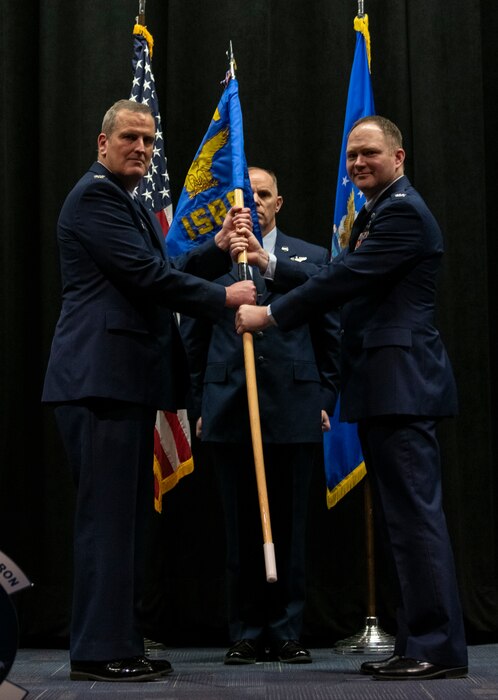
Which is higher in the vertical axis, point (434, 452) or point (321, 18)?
point (321, 18)

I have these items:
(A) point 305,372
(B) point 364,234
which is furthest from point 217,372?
(B) point 364,234

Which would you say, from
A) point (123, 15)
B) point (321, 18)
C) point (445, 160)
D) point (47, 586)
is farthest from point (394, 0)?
point (47, 586)

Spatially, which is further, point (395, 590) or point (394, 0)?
point (394, 0)

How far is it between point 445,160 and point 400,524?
A: 2158mm

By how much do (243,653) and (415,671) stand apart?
80 centimetres

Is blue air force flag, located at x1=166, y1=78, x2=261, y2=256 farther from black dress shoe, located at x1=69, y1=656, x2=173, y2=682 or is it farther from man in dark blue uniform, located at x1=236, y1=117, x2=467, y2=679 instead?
black dress shoe, located at x1=69, y1=656, x2=173, y2=682

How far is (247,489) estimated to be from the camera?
3.70 meters

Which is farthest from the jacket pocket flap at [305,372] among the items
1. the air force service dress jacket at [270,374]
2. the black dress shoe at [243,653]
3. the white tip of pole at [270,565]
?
the black dress shoe at [243,653]

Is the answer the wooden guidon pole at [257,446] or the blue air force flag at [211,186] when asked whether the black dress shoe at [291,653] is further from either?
the blue air force flag at [211,186]

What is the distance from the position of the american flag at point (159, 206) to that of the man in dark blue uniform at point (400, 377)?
1075 mm

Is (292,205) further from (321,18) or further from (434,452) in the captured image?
(434,452)

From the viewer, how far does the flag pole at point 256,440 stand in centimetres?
302

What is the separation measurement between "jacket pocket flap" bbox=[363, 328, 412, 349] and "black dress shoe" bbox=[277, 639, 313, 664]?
115 cm

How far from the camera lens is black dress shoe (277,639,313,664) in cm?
351
